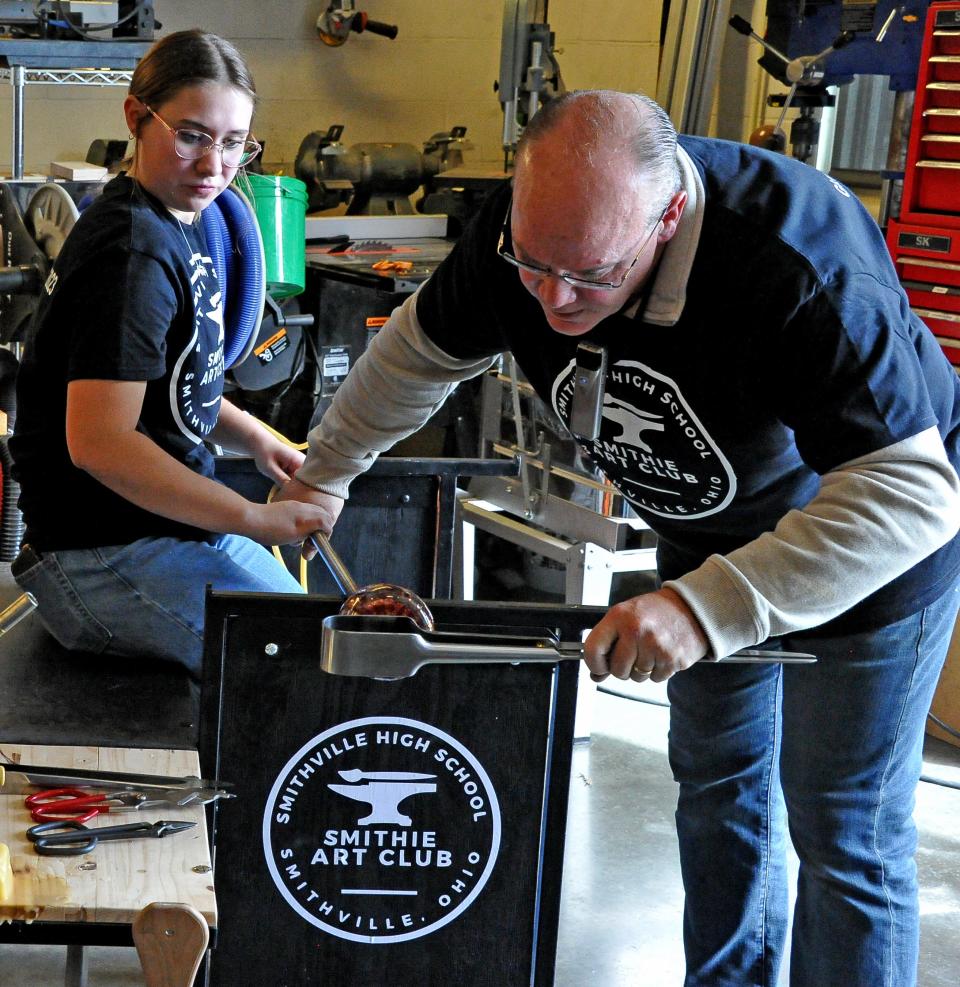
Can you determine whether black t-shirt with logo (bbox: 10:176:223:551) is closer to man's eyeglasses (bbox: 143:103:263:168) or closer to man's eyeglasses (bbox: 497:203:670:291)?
man's eyeglasses (bbox: 143:103:263:168)

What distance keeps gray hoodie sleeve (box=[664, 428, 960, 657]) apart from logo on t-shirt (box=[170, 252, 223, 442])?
81 cm

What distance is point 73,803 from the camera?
4.14 feet

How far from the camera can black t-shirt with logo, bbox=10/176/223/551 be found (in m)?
1.62

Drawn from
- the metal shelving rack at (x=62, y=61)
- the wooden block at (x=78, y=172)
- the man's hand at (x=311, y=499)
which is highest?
the metal shelving rack at (x=62, y=61)

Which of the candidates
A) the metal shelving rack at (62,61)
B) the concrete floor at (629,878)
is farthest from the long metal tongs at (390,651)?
the metal shelving rack at (62,61)

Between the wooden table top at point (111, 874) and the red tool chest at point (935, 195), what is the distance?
6.81 feet

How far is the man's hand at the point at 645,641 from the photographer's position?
1.17m

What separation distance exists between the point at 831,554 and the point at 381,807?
1.82 ft

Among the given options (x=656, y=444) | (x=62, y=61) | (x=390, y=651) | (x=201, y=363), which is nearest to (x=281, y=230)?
(x=62, y=61)

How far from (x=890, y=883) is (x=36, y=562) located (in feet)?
3.69

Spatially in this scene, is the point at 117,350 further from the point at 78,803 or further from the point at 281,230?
the point at 281,230

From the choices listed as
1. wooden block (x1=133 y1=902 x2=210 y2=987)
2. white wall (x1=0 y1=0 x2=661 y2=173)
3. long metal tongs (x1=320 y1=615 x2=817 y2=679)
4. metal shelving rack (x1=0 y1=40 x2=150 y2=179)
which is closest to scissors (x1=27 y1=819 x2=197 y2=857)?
wooden block (x1=133 y1=902 x2=210 y2=987)

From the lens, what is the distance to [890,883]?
1.49 meters

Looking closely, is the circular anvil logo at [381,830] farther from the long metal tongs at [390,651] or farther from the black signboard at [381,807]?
the long metal tongs at [390,651]
